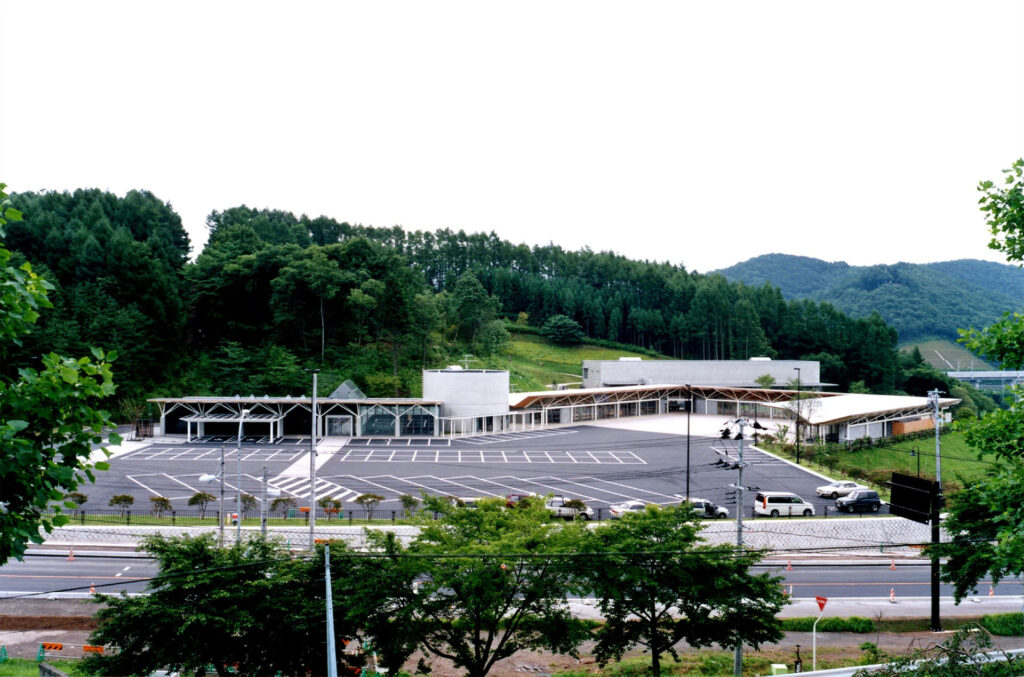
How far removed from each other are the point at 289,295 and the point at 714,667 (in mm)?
48463

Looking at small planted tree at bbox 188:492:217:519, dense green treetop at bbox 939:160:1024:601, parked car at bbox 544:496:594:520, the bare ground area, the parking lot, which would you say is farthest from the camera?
the parking lot

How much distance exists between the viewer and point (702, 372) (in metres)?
62.0

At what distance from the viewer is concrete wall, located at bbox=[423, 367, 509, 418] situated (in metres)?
44.5

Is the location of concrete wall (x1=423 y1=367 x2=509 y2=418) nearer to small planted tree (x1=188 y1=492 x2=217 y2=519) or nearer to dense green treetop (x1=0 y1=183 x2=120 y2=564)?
small planted tree (x1=188 y1=492 x2=217 y2=519)

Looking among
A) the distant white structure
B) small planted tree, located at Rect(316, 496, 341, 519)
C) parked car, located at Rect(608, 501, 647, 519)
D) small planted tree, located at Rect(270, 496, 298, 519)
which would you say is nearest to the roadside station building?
the distant white structure

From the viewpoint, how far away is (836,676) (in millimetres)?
9703

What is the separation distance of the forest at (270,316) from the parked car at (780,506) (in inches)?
1250

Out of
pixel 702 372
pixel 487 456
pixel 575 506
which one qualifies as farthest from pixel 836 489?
pixel 702 372

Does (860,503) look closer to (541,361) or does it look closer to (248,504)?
(248,504)

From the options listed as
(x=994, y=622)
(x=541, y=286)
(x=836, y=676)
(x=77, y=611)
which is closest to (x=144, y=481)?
(x=77, y=611)

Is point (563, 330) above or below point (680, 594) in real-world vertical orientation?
above

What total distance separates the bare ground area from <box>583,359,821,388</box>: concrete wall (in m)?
45.3

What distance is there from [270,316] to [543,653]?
5104 centimetres

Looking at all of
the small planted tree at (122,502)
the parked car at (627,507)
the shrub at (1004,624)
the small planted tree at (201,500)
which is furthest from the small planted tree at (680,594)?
the small planted tree at (122,502)
